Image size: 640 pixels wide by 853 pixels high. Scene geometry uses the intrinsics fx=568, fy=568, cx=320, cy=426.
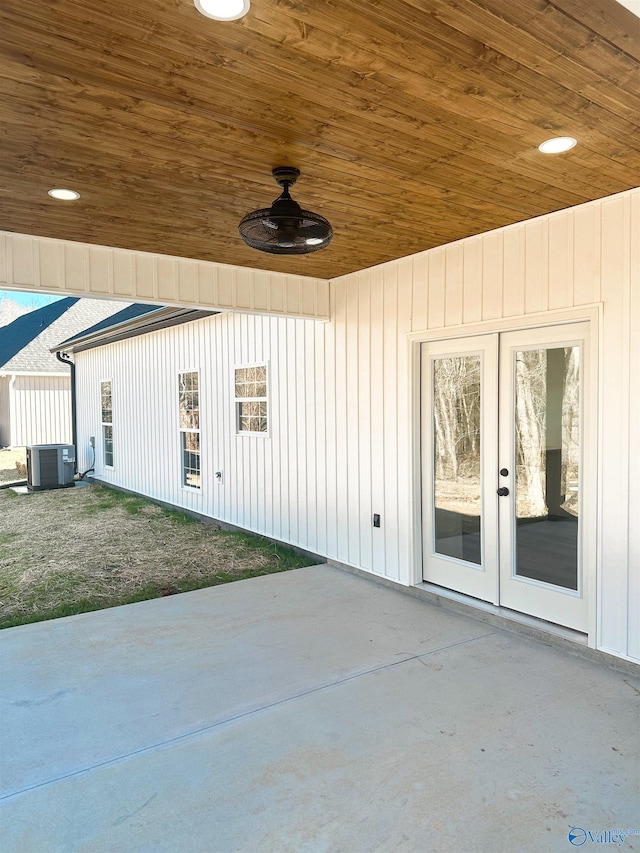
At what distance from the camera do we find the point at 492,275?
4051 millimetres

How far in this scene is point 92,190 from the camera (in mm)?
3115

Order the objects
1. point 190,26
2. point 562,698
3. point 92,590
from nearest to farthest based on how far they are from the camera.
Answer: point 190,26 < point 562,698 < point 92,590

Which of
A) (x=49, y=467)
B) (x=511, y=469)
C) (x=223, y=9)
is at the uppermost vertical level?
(x=223, y=9)

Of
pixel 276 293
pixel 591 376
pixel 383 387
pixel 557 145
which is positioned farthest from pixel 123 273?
pixel 591 376

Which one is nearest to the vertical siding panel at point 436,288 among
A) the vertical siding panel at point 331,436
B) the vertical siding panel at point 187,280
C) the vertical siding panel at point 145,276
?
the vertical siding panel at point 331,436

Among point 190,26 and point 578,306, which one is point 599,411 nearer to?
point 578,306

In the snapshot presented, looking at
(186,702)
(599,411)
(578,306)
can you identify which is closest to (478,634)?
(599,411)

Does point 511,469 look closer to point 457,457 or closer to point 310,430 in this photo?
point 457,457

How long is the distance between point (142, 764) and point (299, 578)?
2.85 m

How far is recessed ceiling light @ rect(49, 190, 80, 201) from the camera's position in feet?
10.2

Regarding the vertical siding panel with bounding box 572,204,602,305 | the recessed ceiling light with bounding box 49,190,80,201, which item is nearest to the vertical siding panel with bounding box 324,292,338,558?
the vertical siding panel with bounding box 572,204,602,305

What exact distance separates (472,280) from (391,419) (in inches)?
52.7

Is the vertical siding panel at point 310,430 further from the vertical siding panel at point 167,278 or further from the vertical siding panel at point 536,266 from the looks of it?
the vertical siding panel at point 536,266

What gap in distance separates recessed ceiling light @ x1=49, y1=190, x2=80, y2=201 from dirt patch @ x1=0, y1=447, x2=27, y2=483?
33.8 ft
